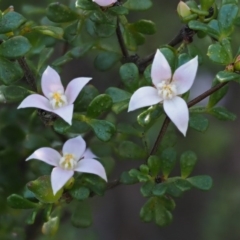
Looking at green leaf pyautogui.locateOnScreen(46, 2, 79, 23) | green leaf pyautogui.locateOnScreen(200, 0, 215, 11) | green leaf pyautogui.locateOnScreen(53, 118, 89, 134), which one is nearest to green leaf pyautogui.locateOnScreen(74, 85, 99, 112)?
green leaf pyautogui.locateOnScreen(53, 118, 89, 134)

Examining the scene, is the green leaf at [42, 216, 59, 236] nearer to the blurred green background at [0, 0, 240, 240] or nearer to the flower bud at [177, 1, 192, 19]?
the blurred green background at [0, 0, 240, 240]

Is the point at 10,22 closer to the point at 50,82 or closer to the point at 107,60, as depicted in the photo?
the point at 50,82

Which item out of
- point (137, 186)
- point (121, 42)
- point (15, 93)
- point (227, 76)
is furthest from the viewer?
point (137, 186)

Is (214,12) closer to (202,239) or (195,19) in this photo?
(195,19)

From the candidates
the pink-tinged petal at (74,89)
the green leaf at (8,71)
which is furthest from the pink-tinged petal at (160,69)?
the green leaf at (8,71)

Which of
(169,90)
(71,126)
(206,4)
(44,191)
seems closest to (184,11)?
(206,4)

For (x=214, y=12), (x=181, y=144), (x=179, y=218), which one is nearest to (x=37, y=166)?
(x=214, y=12)
